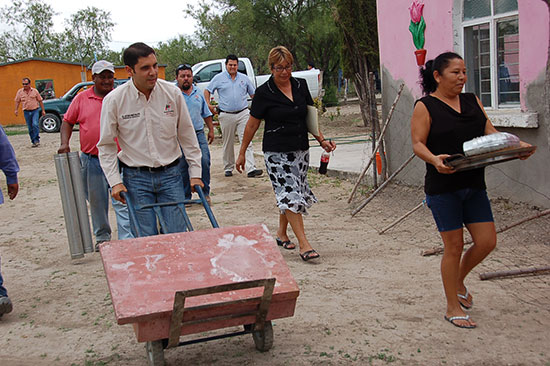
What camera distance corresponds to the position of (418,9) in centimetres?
825

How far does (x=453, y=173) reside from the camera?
4059 millimetres

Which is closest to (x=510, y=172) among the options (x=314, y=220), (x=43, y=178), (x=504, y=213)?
(x=504, y=213)

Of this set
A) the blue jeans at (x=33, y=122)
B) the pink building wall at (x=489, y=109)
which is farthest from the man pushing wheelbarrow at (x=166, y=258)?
the blue jeans at (x=33, y=122)

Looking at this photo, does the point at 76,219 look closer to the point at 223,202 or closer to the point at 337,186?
the point at 223,202

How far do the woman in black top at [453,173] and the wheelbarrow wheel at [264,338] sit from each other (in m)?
1.27

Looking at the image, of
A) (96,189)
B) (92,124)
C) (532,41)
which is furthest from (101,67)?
(532,41)

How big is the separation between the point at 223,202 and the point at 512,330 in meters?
5.72

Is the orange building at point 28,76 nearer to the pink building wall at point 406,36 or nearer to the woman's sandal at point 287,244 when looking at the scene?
the pink building wall at point 406,36

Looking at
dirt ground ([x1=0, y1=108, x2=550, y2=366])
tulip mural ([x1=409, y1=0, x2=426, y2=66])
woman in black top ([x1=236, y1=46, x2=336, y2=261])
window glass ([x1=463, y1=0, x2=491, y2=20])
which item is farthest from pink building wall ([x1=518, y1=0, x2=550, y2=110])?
woman in black top ([x1=236, y1=46, x2=336, y2=261])

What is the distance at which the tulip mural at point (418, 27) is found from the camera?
26.6 ft

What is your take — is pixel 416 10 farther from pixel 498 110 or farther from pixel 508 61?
pixel 498 110

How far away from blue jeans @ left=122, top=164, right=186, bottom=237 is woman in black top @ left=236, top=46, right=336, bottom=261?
1.61m

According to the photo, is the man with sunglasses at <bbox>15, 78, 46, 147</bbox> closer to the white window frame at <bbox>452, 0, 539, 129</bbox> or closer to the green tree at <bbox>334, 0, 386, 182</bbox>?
the green tree at <bbox>334, 0, 386, 182</bbox>

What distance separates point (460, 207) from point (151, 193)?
222cm
